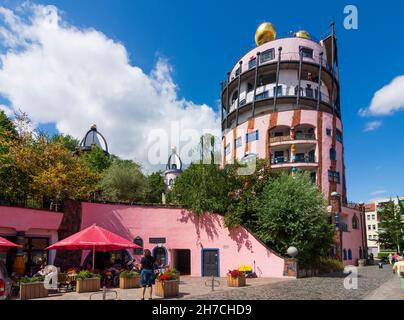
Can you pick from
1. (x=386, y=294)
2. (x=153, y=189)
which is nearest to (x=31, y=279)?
(x=386, y=294)

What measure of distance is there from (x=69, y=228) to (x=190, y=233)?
27.0ft

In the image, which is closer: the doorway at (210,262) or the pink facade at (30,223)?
the pink facade at (30,223)

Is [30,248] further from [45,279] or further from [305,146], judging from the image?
[305,146]

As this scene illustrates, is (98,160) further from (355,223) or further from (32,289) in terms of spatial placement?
(355,223)

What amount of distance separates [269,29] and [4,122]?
34.4 metres

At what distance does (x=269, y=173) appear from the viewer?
26953mm

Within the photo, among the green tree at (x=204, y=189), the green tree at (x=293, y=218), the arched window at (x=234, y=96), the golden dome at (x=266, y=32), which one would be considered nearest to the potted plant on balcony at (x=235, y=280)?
the green tree at (x=293, y=218)

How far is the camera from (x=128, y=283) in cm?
1658

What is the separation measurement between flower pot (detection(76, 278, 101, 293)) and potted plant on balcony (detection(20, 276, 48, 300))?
1388 mm

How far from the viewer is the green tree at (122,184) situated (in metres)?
37.7

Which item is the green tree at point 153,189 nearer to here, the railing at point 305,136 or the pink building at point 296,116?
the pink building at point 296,116

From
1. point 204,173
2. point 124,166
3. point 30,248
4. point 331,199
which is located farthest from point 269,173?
point 124,166

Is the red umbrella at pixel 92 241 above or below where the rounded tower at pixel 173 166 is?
below

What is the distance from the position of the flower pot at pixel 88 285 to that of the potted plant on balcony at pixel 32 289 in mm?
1388
